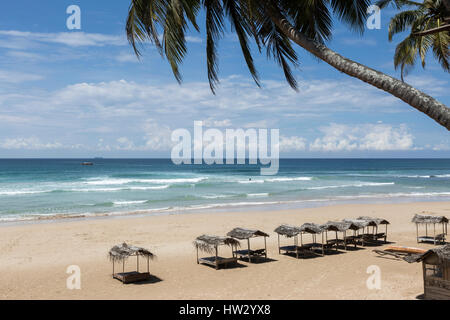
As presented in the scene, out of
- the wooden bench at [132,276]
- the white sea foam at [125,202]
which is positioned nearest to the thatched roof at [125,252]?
the wooden bench at [132,276]

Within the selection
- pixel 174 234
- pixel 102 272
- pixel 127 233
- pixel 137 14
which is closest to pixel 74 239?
pixel 127 233

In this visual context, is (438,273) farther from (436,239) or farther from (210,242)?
(436,239)

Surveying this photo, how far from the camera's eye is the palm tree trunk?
135 inches

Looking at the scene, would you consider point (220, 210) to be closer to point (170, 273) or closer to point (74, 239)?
point (74, 239)

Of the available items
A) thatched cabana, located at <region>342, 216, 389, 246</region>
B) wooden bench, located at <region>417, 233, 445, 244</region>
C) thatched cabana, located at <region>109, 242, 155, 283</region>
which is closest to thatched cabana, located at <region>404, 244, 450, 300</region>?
thatched cabana, located at <region>342, 216, 389, 246</region>

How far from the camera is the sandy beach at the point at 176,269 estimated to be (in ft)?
30.7

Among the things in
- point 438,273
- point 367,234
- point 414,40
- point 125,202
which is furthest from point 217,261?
point 125,202

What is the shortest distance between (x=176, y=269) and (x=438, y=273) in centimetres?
721

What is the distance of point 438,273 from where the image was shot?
792 cm

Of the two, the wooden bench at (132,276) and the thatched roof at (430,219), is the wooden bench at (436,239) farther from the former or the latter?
the wooden bench at (132,276)

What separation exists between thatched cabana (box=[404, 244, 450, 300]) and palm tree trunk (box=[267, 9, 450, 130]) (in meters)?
5.17

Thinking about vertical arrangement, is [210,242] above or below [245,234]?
below

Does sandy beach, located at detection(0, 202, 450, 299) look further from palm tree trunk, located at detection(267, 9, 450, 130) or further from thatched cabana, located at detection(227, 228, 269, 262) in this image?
palm tree trunk, located at detection(267, 9, 450, 130)
